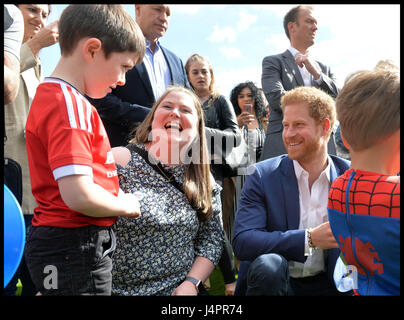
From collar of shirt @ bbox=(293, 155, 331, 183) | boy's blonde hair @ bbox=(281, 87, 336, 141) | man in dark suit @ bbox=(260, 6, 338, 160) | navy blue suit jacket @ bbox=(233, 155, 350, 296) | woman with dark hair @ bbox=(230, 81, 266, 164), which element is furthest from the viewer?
woman with dark hair @ bbox=(230, 81, 266, 164)

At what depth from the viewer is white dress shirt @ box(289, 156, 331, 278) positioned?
6.88 feet

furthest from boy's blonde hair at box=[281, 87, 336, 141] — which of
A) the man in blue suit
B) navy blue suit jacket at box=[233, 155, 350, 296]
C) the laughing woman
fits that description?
the laughing woman

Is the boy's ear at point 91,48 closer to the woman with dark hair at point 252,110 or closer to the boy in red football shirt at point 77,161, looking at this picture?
the boy in red football shirt at point 77,161

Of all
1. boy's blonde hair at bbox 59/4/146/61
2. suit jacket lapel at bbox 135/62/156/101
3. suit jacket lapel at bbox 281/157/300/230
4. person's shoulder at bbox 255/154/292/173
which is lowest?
suit jacket lapel at bbox 281/157/300/230

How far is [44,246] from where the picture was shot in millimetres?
1466

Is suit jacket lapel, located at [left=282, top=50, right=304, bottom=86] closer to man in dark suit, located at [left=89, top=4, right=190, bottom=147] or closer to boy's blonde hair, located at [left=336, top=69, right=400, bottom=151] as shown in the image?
man in dark suit, located at [left=89, top=4, right=190, bottom=147]

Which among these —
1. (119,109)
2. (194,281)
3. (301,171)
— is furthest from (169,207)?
(119,109)

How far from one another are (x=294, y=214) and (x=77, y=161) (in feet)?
3.93

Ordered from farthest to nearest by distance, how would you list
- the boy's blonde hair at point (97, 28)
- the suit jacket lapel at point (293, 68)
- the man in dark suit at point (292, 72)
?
1. the suit jacket lapel at point (293, 68)
2. the man in dark suit at point (292, 72)
3. the boy's blonde hair at point (97, 28)

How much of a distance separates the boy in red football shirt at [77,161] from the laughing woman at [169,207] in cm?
25

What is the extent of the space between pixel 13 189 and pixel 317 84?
7.96 feet

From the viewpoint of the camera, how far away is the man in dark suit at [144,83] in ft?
8.31

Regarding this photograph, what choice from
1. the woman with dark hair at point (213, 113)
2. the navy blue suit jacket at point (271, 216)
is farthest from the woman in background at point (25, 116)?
the woman with dark hair at point (213, 113)

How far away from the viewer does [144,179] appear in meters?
1.93
